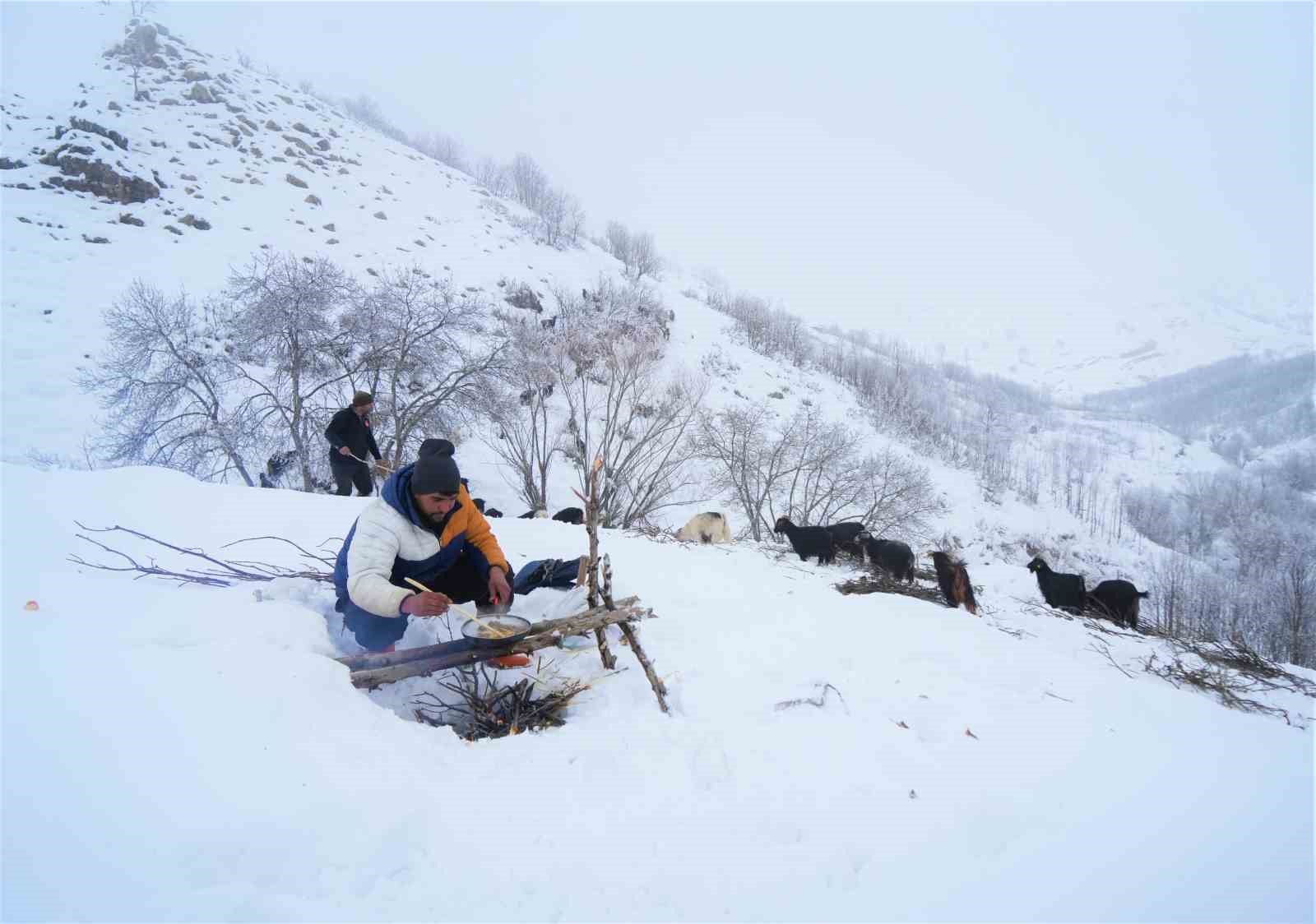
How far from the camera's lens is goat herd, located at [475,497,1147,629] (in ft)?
18.9

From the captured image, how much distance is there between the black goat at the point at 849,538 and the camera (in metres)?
8.87

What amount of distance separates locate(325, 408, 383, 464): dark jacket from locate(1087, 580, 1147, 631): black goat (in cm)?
1064

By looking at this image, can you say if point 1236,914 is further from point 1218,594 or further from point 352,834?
point 1218,594

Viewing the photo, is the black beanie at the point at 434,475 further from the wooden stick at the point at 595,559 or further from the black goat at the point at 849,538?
the black goat at the point at 849,538

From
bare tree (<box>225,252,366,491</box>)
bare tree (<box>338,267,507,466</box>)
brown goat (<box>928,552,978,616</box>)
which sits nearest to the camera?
brown goat (<box>928,552,978,616</box>)

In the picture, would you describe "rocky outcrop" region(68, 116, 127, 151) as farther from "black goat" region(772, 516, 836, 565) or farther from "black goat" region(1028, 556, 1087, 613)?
"black goat" region(1028, 556, 1087, 613)

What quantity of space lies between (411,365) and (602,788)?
13.2m

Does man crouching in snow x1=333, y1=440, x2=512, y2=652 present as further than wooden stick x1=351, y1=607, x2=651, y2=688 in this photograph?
Yes

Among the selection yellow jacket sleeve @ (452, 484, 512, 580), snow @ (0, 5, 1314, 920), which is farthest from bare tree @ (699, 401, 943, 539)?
yellow jacket sleeve @ (452, 484, 512, 580)

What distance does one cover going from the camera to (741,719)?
246 cm

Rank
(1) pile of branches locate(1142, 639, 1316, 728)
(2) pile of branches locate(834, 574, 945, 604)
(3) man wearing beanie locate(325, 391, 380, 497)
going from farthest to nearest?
(3) man wearing beanie locate(325, 391, 380, 497) < (2) pile of branches locate(834, 574, 945, 604) < (1) pile of branches locate(1142, 639, 1316, 728)

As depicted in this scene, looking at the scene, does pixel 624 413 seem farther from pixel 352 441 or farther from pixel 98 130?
pixel 98 130

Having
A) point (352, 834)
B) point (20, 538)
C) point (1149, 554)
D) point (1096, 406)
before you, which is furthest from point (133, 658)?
point (1096, 406)

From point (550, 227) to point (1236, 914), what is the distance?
40.0m
